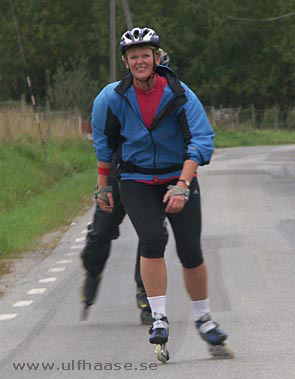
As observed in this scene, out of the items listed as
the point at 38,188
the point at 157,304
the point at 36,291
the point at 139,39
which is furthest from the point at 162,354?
the point at 38,188

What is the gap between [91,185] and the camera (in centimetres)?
2256

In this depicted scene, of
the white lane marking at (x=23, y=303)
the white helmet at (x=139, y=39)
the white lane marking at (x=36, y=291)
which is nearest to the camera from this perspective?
the white helmet at (x=139, y=39)

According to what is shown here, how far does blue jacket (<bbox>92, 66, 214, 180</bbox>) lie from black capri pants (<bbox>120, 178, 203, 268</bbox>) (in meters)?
0.09

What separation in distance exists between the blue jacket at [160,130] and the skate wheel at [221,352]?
994 millimetres

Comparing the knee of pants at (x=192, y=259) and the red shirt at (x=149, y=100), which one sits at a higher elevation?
the red shirt at (x=149, y=100)

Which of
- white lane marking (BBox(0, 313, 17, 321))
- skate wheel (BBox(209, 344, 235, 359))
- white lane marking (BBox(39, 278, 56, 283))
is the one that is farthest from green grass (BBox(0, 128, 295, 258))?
skate wheel (BBox(209, 344, 235, 359))

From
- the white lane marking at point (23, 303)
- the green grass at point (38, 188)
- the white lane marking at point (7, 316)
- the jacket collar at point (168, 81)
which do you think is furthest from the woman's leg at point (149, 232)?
the green grass at point (38, 188)

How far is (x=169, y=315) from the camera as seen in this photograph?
8.41 meters

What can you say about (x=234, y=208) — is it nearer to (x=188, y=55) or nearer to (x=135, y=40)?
(x=135, y=40)

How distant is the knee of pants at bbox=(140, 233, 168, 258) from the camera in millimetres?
6816

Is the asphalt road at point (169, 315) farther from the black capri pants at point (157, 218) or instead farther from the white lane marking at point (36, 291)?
the black capri pants at point (157, 218)

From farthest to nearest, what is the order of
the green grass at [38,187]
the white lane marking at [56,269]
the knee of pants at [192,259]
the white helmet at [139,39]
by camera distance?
the green grass at [38,187], the white lane marking at [56,269], the knee of pants at [192,259], the white helmet at [139,39]

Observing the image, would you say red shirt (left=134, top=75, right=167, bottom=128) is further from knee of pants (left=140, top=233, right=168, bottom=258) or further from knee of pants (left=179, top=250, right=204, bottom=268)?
knee of pants (left=179, top=250, right=204, bottom=268)

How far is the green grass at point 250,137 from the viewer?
171ft
